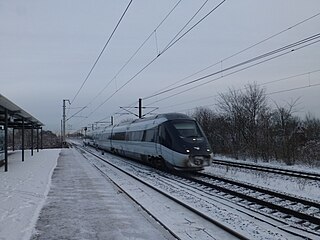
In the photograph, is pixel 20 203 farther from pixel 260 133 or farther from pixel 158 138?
pixel 260 133

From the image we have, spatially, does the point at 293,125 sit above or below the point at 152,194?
above

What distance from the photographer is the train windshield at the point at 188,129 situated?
18.6 m

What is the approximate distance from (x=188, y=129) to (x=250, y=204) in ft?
28.9

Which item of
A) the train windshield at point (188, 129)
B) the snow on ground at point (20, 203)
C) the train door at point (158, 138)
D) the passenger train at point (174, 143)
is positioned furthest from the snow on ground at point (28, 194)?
the train door at point (158, 138)

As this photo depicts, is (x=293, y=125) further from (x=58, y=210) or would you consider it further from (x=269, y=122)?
(x=58, y=210)

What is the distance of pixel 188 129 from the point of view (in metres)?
19.1

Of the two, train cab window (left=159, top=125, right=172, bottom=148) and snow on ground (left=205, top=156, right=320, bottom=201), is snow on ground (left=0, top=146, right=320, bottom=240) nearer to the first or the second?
snow on ground (left=205, top=156, right=320, bottom=201)

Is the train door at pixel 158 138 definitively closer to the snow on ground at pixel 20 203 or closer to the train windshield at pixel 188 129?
the train windshield at pixel 188 129

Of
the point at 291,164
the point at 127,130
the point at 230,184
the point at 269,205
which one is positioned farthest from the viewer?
the point at 127,130

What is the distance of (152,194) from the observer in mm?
12031

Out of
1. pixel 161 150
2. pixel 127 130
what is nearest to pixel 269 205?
pixel 161 150

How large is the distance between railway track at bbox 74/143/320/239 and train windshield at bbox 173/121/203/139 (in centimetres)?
343

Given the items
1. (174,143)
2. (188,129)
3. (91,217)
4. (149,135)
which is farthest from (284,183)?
(91,217)

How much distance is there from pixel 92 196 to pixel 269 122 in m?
23.8
